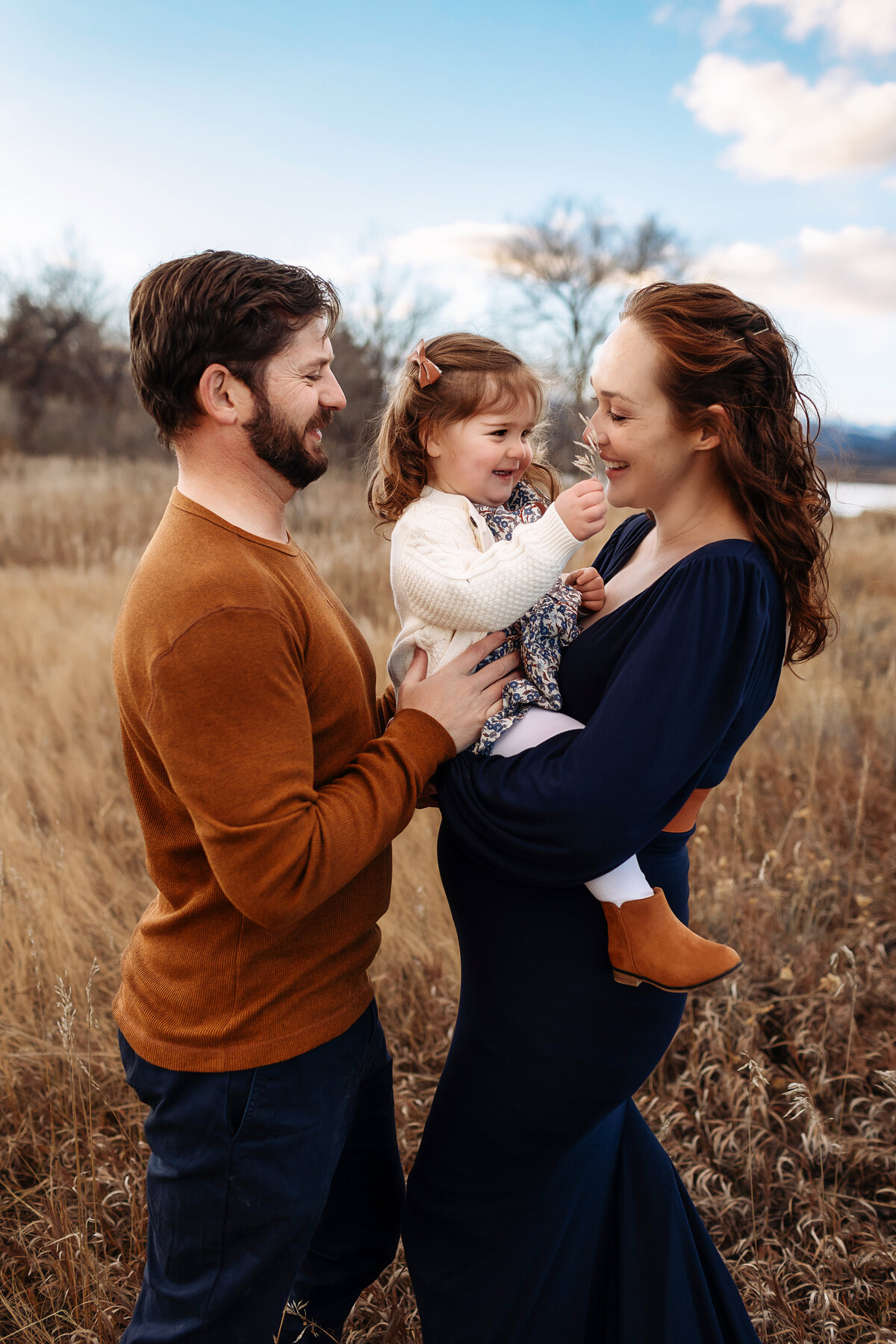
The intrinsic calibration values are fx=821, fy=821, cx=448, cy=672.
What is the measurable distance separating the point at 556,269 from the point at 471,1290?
26195mm

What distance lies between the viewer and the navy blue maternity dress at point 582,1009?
4.85 ft

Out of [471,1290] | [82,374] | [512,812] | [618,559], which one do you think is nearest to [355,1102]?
[471,1290]

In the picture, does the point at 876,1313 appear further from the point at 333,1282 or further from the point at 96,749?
the point at 96,749

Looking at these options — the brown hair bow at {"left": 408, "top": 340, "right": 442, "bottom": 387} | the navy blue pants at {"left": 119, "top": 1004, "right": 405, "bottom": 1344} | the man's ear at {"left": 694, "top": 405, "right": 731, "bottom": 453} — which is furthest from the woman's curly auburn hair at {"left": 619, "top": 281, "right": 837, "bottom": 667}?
the navy blue pants at {"left": 119, "top": 1004, "right": 405, "bottom": 1344}

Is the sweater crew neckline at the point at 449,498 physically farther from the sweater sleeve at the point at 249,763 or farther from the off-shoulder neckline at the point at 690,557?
the sweater sleeve at the point at 249,763

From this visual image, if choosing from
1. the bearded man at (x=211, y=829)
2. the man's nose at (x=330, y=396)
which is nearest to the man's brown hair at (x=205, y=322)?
the bearded man at (x=211, y=829)

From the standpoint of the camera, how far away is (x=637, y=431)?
173cm

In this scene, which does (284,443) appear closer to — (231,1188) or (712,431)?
(712,431)

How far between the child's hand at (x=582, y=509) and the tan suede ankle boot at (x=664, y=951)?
75 centimetres

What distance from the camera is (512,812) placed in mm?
1543

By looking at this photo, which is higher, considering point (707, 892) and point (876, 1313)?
point (707, 892)

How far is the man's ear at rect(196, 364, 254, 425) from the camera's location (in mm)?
1463

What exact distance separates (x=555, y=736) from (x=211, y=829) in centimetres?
69

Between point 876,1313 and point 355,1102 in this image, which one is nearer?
point 355,1102
